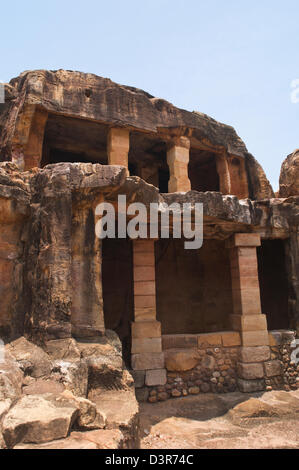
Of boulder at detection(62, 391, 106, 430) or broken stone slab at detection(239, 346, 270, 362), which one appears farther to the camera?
broken stone slab at detection(239, 346, 270, 362)

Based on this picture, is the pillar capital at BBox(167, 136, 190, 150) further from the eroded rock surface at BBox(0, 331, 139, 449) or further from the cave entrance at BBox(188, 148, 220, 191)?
the eroded rock surface at BBox(0, 331, 139, 449)

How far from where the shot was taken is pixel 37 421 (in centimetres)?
262

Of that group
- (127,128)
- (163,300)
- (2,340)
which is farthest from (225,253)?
(2,340)

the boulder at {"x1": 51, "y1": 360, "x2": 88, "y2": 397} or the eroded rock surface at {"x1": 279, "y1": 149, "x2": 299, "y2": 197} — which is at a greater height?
the eroded rock surface at {"x1": 279, "y1": 149, "x2": 299, "y2": 197}

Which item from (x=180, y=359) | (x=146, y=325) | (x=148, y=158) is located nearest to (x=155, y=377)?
(x=180, y=359)

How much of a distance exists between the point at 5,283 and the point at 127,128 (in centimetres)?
542

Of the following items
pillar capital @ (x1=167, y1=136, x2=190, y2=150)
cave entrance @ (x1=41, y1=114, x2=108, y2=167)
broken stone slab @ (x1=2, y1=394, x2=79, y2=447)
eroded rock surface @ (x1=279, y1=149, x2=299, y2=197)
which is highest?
cave entrance @ (x1=41, y1=114, x2=108, y2=167)

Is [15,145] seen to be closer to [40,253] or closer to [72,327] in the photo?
[40,253]

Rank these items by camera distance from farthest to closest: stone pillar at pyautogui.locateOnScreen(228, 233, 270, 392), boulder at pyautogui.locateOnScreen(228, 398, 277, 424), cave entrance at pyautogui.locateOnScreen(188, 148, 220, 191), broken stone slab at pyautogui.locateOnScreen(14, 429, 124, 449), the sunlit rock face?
cave entrance at pyautogui.locateOnScreen(188, 148, 220, 191) → stone pillar at pyautogui.locateOnScreen(228, 233, 270, 392) → boulder at pyautogui.locateOnScreen(228, 398, 277, 424) → the sunlit rock face → broken stone slab at pyautogui.locateOnScreen(14, 429, 124, 449)

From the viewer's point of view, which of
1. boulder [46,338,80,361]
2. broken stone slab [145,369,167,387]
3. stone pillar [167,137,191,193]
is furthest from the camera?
stone pillar [167,137,191,193]

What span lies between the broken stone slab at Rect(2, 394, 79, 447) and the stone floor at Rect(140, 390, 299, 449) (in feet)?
7.37

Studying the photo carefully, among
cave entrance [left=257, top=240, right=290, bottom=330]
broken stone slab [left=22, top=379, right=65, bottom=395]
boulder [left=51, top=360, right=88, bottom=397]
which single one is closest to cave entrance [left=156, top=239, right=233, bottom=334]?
cave entrance [left=257, top=240, right=290, bottom=330]

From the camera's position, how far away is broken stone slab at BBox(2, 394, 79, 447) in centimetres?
254

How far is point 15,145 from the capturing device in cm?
786
